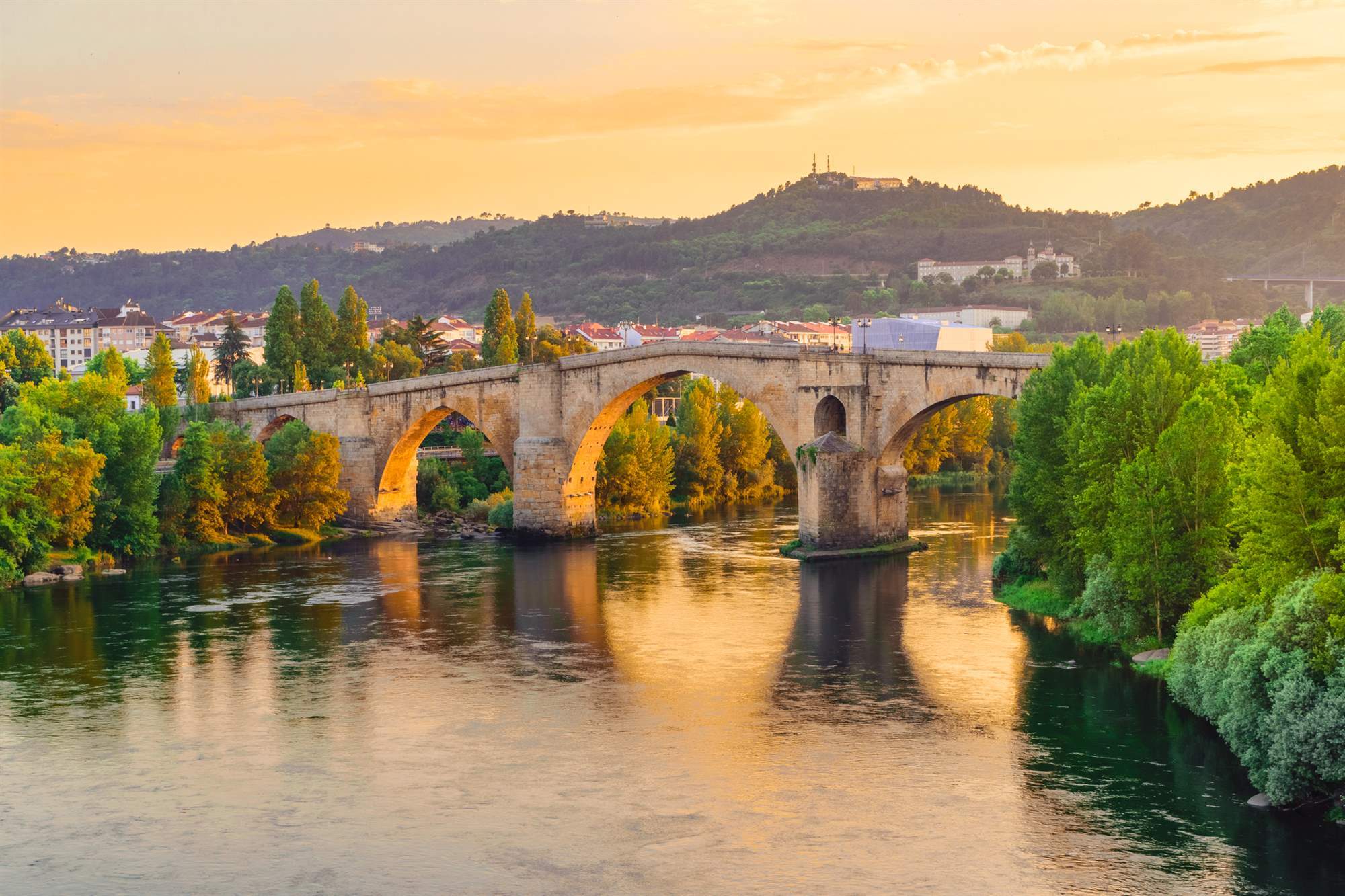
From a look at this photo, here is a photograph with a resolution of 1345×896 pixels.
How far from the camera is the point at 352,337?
5625 cm

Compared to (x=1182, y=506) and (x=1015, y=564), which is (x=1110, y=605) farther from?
(x=1015, y=564)

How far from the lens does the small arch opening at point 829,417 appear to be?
1485 inches

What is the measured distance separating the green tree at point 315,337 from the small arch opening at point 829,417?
23630mm

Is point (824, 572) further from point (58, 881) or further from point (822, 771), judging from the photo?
point (58, 881)

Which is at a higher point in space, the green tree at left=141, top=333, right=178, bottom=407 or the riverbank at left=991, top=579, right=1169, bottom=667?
the green tree at left=141, top=333, right=178, bottom=407

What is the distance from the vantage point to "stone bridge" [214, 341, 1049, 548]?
3638 cm

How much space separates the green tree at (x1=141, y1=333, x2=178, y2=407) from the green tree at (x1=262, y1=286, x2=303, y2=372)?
11.3ft

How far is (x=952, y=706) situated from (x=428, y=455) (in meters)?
31.1

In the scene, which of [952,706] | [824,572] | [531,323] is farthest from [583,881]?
[531,323]

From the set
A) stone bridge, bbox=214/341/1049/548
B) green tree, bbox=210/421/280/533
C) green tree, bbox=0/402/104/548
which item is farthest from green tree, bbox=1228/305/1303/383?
green tree, bbox=0/402/104/548

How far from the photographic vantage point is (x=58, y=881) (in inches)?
632

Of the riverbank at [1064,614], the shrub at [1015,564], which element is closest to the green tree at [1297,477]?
the riverbank at [1064,614]

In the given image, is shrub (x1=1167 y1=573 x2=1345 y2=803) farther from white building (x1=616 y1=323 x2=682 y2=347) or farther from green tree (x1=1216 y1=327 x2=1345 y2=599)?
white building (x1=616 y1=323 x2=682 y2=347)

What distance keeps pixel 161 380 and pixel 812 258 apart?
86227mm
